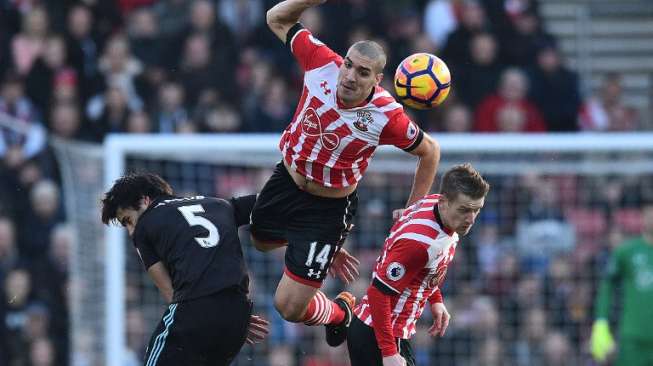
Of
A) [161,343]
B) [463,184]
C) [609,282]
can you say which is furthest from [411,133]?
[609,282]

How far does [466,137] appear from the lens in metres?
11.2

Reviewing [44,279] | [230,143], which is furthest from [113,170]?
[44,279]

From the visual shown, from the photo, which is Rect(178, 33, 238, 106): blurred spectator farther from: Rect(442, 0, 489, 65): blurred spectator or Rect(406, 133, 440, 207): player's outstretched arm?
Rect(406, 133, 440, 207): player's outstretched arm

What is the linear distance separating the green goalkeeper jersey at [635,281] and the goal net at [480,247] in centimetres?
92

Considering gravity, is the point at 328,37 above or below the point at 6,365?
above

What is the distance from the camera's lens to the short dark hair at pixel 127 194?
296 inches

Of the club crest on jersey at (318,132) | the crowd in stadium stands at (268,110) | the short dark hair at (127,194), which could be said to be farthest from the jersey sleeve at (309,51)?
the crowd in stadium stands at (268,110)

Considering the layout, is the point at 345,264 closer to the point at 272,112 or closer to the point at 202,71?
the point at 272,112

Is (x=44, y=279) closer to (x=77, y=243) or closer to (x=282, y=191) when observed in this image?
(x=77, y=243)

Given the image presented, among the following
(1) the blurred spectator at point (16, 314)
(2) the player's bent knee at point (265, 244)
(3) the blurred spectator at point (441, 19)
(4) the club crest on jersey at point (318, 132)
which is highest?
(3) the blurred spectator at point (441, 19)

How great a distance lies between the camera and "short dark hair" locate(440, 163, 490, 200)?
7.17 metres

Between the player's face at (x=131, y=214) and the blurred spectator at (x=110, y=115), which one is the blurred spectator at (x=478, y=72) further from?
the player's face at (x=131, y=214)

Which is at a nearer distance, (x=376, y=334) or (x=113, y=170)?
(x=376, y=334)

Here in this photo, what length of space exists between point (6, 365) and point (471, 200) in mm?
6070
